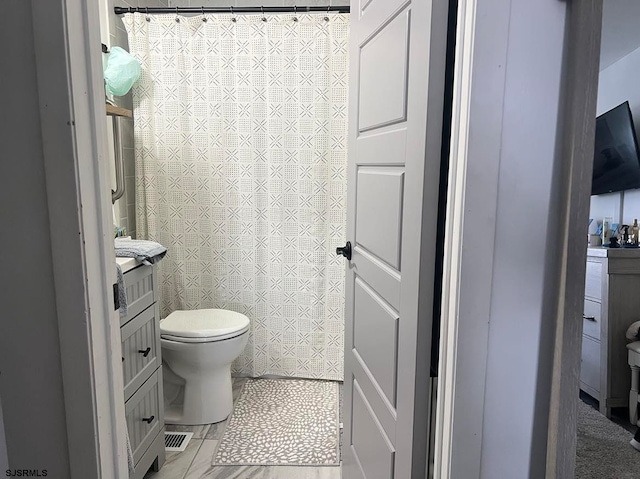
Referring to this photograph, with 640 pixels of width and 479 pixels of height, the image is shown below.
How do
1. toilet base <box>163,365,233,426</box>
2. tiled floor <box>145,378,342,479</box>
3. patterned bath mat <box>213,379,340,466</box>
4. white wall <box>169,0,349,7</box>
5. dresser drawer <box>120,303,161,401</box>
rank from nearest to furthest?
dresser drawer <box>120,303,161,401</box>
tiled floor <box>145,378,342,479</box>
patterned bath mat <box>213,379,340,466</box>
toilet base <box>163,365,233,426</box>
white wall <box>169,0,349,7</box>

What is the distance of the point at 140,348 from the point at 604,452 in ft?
6.56

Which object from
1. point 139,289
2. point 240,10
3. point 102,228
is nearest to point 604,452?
point 139,289

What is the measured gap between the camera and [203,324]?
7.47 ft

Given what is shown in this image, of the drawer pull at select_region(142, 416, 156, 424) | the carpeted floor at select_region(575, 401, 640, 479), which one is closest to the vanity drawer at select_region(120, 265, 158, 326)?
the drawer pull at select_region(142, 416, 156, 424)

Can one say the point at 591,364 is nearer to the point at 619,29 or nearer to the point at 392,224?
the point at 619,29

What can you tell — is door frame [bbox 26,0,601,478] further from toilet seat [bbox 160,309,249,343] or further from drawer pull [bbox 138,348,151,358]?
toilet seat [bbox 160,309,249,343]

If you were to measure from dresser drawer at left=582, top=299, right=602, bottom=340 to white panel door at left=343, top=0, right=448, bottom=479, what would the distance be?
1552mm

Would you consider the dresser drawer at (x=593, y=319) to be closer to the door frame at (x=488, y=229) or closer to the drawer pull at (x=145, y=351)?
the door frame at (x=488, y=229)

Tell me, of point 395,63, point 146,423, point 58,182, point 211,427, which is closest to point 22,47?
point 58,182

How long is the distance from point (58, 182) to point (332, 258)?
1.88 meters

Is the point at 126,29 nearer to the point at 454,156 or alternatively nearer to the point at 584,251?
the point at 454,156

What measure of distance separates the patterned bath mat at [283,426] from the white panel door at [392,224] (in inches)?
16.7

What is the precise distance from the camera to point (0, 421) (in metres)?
0.86

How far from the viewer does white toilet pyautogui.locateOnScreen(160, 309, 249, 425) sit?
2152 mm
